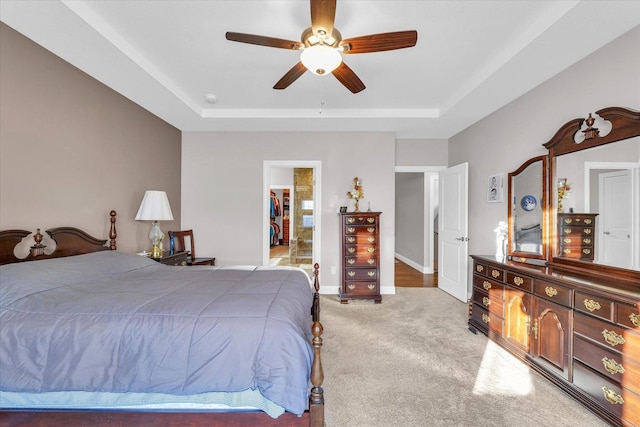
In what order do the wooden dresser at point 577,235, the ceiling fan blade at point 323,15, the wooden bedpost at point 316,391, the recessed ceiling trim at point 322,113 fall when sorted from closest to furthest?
the wooden bedpost at point 316,391, the ceiling fan blade at point 323,15, the wooden dresser at point 577,235, the recessed ceiling trim at point 322,113

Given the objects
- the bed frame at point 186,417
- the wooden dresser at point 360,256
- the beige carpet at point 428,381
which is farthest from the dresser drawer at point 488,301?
the bed frame at point 186,417

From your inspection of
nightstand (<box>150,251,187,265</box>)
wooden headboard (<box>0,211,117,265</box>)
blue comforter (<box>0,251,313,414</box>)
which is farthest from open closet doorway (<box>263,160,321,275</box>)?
blue comforter (<box>0,251,313,414</box>)

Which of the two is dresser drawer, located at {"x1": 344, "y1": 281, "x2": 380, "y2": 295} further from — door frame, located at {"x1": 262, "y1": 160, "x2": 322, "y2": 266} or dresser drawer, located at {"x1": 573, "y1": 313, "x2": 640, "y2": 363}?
dresser drawer, located at {"x1": 573, "y1": 313, "x2": 640, "y2": 363}

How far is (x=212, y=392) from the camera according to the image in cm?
131

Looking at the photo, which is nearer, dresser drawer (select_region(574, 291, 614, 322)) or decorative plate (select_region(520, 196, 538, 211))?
dresser drawer (select_region(574, 291, 614, 322))

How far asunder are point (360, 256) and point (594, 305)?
2.54m

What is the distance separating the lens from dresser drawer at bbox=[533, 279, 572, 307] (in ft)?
6.52

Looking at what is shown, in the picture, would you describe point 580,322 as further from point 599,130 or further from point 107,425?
point 107,425

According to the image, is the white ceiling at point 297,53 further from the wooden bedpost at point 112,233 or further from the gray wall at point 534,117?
the wooden bedpost at point 112,233

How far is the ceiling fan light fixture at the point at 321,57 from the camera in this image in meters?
1.80

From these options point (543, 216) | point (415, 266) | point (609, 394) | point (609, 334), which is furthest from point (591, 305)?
point (415, 266)

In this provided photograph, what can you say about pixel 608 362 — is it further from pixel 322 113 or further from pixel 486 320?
pixel 322 113

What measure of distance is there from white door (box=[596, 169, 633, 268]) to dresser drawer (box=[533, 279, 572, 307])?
0.41m

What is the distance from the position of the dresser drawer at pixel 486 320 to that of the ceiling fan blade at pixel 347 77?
2552 mm
